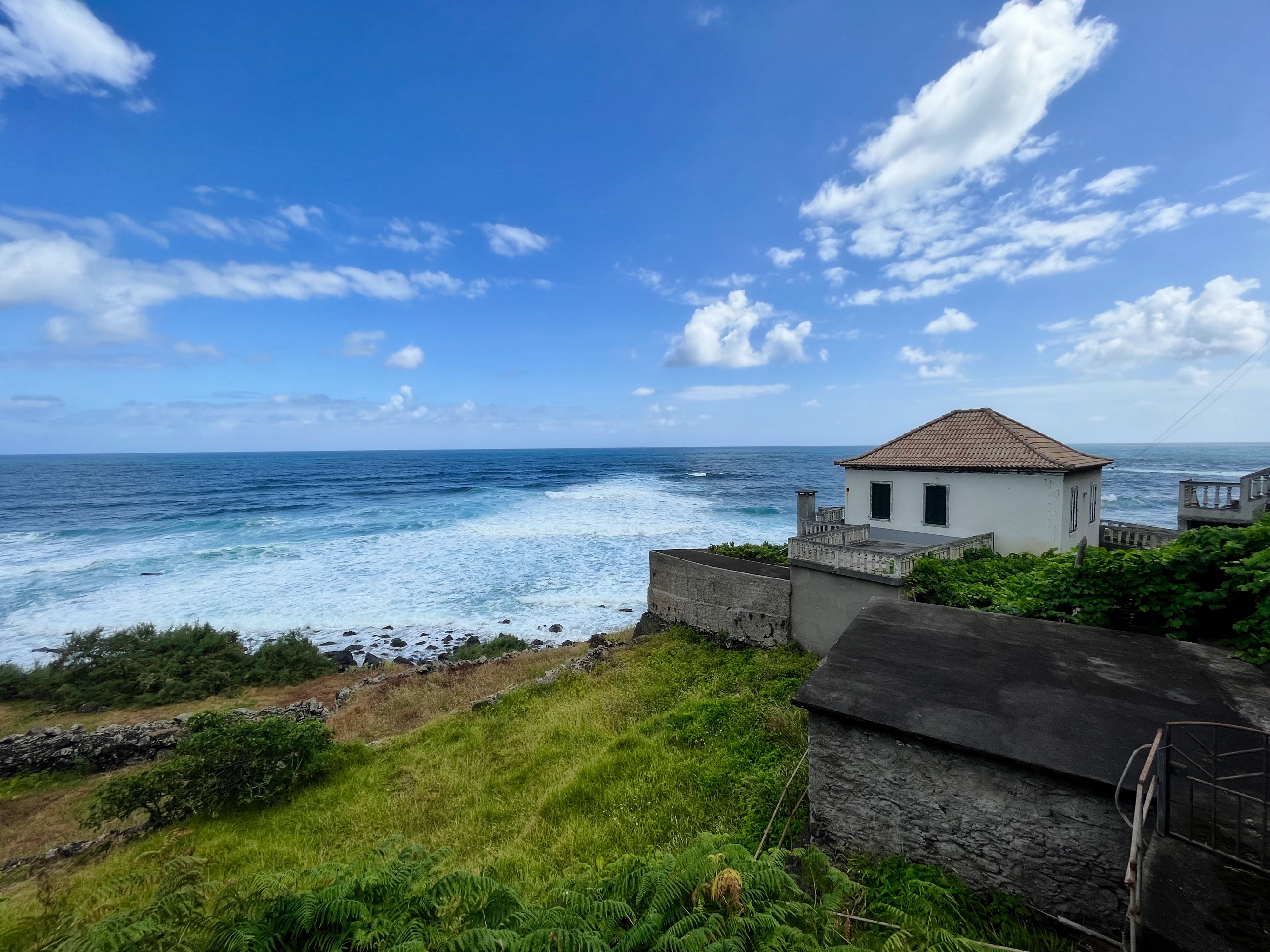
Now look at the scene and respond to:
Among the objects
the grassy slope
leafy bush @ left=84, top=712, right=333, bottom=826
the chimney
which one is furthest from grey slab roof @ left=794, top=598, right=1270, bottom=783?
leafy bush @ left=84, top=712, right=333, bottom=826

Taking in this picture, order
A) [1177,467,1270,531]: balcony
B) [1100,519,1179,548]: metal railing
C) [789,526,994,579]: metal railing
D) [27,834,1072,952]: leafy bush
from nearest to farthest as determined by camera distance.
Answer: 1. [27,834,1072,952]: leafy bush
2. [789,526,994,579]: metal railing
3. [1177,467,1270,531]: balcony
4. [1100,519,1179,548]: metal railing

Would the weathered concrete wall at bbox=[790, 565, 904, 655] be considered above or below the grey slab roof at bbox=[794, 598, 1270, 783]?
below

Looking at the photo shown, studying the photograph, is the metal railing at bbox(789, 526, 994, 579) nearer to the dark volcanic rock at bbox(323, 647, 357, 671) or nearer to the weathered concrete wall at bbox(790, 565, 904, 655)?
the weathered concrete wall at bbox(790, 565, 904, 655)

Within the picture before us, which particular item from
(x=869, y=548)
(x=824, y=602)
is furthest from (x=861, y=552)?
(x=869, y=548)

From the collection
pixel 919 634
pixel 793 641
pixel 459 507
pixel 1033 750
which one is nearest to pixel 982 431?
pixel 793 641

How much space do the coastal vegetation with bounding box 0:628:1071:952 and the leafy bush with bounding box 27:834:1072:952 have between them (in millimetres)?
21

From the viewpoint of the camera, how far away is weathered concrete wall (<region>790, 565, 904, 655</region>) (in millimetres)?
14219

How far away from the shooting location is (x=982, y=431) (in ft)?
58.0

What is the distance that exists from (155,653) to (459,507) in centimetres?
3825

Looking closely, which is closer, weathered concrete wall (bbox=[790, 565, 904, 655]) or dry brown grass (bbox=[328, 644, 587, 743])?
weathered concrete wall (bbox=[790, 565, 904, 655])

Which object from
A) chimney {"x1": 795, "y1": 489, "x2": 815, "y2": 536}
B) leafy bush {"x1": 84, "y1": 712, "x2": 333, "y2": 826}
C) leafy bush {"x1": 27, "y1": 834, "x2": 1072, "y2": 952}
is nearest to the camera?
leafy bush {"x1": 27, "y1": 834, "x2": 1072, "y2": 952}

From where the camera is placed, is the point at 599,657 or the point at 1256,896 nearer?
the point at 1256,896

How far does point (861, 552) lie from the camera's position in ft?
46.1

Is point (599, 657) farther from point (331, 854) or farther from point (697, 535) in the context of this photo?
point (697, 535)
